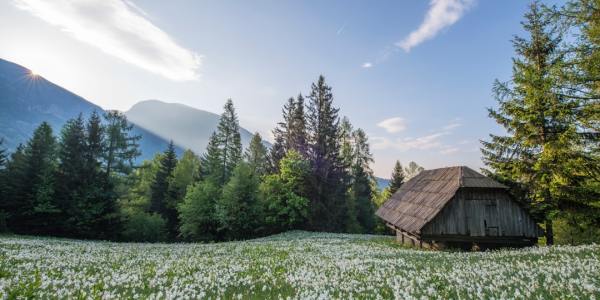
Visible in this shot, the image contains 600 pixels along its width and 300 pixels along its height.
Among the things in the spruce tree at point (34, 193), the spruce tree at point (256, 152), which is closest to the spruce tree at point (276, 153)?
the spruce tree at point (256, 152)

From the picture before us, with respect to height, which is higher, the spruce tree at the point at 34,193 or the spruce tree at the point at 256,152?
the spruce tree at the point at 256,152

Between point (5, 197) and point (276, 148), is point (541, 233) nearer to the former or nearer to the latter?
point (276, 148)

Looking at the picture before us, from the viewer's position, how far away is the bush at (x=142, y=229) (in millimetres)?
39750

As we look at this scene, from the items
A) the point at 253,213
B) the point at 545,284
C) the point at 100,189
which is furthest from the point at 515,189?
the point at 100,189

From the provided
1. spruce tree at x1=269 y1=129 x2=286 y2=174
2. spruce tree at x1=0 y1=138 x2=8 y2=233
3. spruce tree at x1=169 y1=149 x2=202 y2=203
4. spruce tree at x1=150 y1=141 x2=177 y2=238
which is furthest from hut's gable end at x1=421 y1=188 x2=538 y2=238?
spruce tree at x1=150 y1=141 x2=177 y2=238

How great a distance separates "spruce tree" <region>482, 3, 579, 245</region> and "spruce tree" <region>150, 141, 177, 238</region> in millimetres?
47629

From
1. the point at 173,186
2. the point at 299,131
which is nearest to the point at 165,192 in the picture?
the point at 173,186

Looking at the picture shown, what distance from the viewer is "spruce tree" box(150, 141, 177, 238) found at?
49.8 metres

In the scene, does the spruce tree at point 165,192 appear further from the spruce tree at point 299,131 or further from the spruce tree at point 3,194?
the spruce tree at point 299,131

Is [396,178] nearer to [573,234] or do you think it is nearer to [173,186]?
[573,234]

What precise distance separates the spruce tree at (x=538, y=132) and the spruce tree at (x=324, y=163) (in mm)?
26329

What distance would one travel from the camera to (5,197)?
35094mm

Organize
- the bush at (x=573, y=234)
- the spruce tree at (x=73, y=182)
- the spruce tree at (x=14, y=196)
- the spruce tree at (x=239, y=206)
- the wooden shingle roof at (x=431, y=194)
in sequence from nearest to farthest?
the wooden shingle roof at (x=431, y=194) < the bush at (x=573, y=234) < the spruce tree at (x=14, y=196) < the spruce tree at (x=73, y=182) < the spruce tree at (x=239, y=206)

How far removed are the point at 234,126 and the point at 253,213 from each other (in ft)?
62.7
